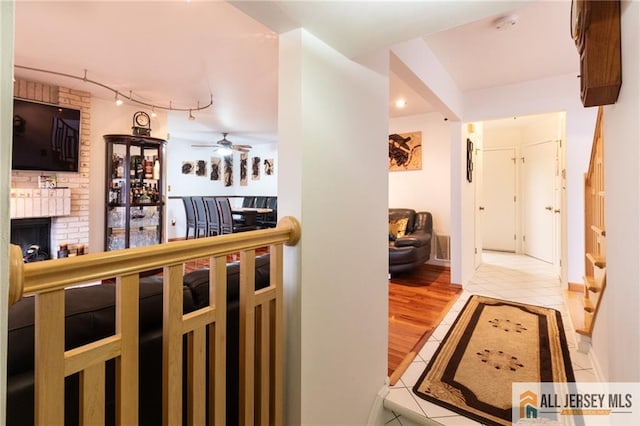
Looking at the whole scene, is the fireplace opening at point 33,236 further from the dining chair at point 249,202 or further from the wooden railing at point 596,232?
the wooden railing at point 596,232

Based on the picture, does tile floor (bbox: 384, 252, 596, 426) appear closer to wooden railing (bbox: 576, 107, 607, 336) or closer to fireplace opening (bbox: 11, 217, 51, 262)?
wooden railing (bbox: 576, 107, 607, 336)

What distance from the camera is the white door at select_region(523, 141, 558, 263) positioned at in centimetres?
496

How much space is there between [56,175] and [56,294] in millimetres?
4123

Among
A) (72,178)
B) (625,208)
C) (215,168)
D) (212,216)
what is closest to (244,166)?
(215,168)

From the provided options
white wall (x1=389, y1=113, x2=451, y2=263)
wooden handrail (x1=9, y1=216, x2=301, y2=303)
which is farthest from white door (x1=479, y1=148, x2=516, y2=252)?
wooden handrail (x1=9, y1=216, x2=301, y2=303)

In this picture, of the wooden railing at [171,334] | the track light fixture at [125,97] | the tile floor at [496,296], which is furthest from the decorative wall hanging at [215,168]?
the wooden railing at [171,334]

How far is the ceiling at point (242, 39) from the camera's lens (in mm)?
1171

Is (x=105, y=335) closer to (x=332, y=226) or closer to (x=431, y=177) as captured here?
(x=332, y=226)

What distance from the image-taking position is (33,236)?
3.62 meters

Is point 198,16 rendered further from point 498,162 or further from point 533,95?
point 498,162

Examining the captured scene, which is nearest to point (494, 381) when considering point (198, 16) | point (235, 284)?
point (235, 284)

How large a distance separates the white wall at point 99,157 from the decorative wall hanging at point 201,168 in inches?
141

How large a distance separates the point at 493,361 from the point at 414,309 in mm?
1047

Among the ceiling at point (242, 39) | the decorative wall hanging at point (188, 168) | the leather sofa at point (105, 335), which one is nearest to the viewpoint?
the leather sofa at point (105, 335)
